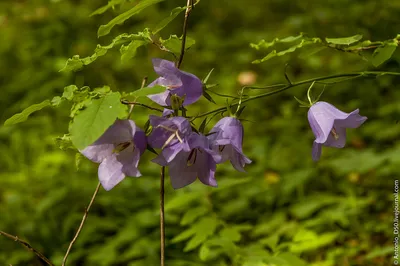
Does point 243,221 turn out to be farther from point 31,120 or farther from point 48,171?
point 31,120

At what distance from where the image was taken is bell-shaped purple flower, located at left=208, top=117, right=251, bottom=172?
107cm

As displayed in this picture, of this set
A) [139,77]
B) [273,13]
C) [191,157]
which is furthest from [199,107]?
[191,157]

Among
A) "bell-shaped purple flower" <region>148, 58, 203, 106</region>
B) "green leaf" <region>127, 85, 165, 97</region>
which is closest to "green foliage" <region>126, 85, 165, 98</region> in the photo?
"green leaf" <region>127, 85, 165, 97</region>

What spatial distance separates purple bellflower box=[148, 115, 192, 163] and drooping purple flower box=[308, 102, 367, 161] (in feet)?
1.07

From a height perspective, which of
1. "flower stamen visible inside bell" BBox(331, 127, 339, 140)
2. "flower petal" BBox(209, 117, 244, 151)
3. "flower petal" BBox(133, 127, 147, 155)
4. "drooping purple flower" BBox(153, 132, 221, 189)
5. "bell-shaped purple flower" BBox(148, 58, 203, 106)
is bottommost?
"flower stamen visible inside bell" BBox(331, 127, 339, 140)

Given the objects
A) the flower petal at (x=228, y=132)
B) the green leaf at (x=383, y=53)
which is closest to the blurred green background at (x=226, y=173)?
the green leaf at (x=383, y=53)

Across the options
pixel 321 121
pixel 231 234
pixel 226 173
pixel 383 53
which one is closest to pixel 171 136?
pixel 321 121

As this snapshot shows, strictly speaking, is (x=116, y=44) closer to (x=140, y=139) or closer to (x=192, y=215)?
(x=140, y=139)

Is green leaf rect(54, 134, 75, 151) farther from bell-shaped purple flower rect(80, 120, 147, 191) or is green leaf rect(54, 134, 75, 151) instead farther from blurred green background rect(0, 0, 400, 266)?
blurred green background rect(0, 0, 400, 266)

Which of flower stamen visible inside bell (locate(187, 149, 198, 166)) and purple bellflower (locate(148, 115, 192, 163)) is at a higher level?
purple bellflower (locate(148, 115, 192, 163))

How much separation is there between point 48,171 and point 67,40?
186 centimetres

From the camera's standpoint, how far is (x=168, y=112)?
1.04 m

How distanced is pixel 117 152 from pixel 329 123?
46cm

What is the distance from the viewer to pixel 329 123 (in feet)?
3.76
